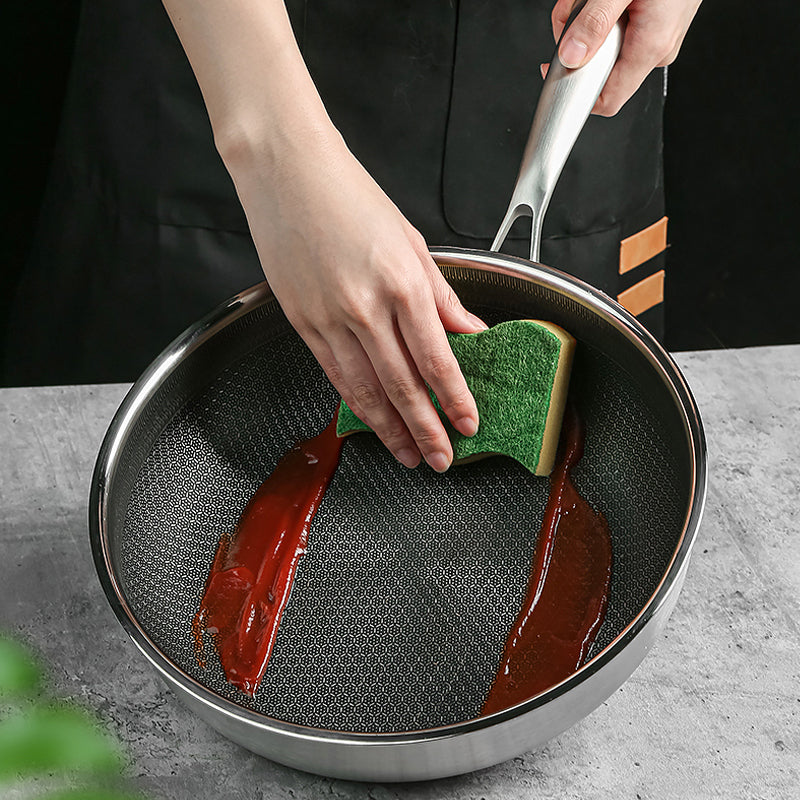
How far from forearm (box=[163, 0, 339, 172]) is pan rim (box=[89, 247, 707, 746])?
162 millimetres

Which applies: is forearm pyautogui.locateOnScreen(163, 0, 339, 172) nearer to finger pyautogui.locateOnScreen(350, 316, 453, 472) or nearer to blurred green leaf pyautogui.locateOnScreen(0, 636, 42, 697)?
finger pyautogui.locateOnScreen(350, 316, 453, 472)

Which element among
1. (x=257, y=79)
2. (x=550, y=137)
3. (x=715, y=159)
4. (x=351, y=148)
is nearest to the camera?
(x=257, y=79)

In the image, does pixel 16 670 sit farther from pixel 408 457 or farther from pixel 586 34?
pixel 586 34

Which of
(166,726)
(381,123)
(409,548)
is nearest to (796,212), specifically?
(381,123)

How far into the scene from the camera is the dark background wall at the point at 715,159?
1.42 m

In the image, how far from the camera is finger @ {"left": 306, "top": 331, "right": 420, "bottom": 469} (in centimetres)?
71

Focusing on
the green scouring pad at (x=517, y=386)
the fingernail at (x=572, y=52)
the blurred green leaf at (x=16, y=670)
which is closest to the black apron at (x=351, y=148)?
the fingernail at (x=572, y=52)

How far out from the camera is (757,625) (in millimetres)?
743

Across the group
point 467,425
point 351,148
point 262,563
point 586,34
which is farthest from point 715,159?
point 262,563

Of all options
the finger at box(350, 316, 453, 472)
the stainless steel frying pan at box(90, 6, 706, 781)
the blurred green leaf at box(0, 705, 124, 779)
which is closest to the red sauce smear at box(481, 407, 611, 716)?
the stainless steel frying pan at box(90, 6, 706, 781)

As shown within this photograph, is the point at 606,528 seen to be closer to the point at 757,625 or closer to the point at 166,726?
the point at 757,625

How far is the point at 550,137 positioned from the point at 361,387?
25cm

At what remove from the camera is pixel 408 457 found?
0.77 m

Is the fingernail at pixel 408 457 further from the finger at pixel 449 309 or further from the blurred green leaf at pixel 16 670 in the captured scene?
the blurred green leaf at pixel 16 670
